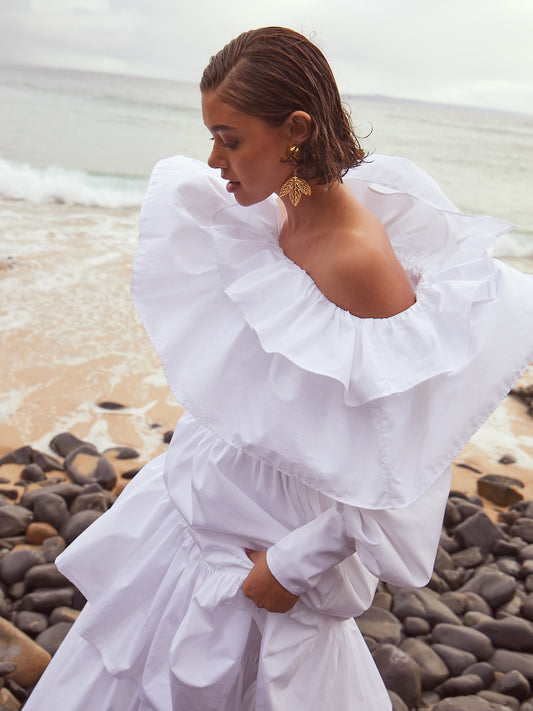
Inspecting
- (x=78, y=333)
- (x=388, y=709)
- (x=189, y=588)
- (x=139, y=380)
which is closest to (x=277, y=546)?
(x=189, y=588)

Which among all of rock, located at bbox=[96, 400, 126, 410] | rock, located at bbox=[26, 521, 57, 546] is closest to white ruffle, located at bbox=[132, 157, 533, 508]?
rock, located at bbox=[26, 521, 57, 546]

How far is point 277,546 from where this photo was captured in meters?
1.41

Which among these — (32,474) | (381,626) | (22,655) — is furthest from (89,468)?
(381,626)

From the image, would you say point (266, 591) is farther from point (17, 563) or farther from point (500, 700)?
point (17, 563)

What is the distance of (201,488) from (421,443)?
1.54ft

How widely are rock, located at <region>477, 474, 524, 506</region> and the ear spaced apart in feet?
9.73

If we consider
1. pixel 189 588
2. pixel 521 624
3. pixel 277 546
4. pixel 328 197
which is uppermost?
pixel 328 197

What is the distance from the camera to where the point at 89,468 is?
3.58m

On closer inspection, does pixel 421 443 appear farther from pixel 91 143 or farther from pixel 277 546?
pixel 91 143

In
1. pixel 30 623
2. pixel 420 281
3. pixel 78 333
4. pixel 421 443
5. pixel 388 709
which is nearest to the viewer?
pixel 421 443

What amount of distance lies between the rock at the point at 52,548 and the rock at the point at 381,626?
121 cm

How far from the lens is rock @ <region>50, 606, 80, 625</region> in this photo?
2.56 metres

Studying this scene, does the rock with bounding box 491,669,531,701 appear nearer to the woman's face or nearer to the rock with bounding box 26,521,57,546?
the rock with bounding box 26,521,57,546

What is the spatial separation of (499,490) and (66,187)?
31.4 ft
